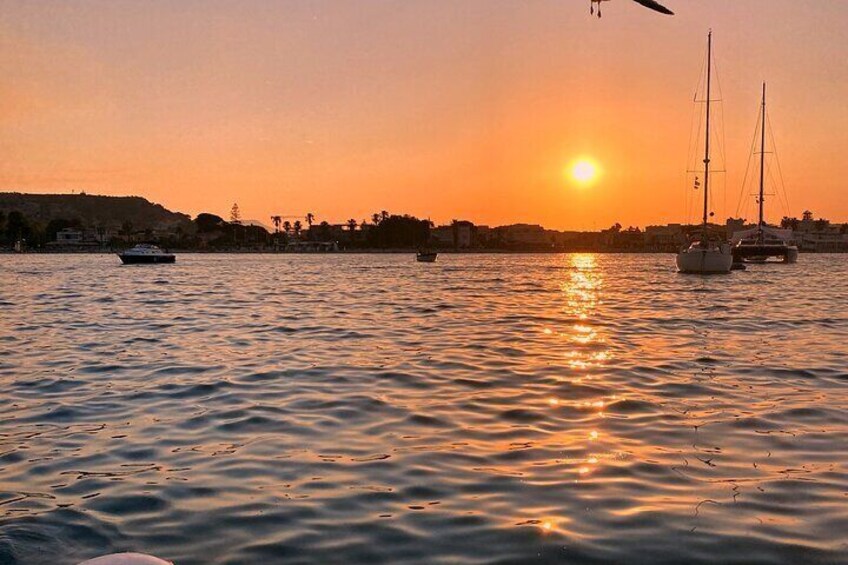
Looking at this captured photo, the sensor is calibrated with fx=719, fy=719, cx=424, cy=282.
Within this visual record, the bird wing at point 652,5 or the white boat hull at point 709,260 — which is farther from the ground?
the bird wing at point 652,5

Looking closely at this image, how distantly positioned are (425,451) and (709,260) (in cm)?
6326

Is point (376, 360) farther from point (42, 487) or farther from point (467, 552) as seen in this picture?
point (467, 552)

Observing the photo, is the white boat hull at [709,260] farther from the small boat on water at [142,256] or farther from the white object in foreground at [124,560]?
the small boat on water at [142,256]

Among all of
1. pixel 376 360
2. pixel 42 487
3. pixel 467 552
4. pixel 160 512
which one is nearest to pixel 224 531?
pixel 160 512

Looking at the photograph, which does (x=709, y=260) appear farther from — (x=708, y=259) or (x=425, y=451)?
(x=425, y=451)

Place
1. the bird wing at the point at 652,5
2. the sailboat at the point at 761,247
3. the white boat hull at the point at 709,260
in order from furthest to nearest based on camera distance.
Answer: the sailboat at the point at 761,247 → the white boat hull at the point at 709,260 → the bird wing at the point at 652,5

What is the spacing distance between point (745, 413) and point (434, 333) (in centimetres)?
1284

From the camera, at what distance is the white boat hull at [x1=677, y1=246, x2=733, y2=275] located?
215ft

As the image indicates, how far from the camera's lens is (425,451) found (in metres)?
8.56

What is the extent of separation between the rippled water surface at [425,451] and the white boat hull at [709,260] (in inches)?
1903

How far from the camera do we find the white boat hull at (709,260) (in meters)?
65.5

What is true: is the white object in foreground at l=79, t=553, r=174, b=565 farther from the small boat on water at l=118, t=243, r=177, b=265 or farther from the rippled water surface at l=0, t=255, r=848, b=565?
the small boat on water at l=118, t=243, r=177, b=265

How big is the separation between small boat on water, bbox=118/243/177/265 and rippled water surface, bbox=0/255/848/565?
111m

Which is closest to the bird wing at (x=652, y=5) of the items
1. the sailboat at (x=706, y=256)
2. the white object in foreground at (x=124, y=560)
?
the white object in foreground at (x=124, y=560)
